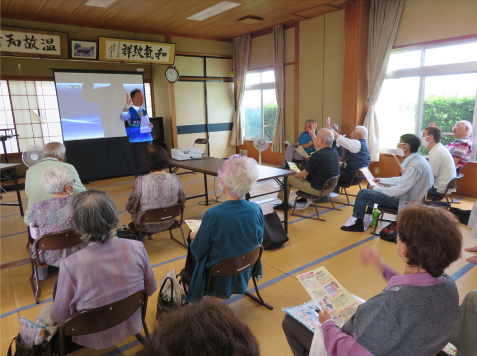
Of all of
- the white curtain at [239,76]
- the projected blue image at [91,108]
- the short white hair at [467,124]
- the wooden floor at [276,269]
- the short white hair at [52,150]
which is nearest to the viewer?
the wooden floor at [276,269]

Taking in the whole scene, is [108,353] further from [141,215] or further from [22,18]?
[22,18]

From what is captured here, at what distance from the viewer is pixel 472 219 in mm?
3098

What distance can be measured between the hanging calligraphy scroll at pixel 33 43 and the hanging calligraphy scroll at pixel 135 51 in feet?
2.25

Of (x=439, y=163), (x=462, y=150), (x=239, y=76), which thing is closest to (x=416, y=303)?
(x=439, y=163)

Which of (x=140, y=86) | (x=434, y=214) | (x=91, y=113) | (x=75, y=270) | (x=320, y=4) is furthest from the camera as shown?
(x=140, y=86)

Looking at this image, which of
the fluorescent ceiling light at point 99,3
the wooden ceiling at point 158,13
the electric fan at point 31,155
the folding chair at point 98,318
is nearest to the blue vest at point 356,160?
the wooden ceiling at point 158,13

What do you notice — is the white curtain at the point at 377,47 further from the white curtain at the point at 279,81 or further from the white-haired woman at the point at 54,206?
the white-haired woman at the point at 54,206

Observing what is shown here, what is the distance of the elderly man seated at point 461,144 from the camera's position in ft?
14.8

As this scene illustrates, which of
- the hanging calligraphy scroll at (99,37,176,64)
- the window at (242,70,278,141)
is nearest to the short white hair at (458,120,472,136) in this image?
the window at (242,70,278,141)

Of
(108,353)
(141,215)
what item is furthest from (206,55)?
(108,353)

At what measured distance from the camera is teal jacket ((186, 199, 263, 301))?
75.2 inches

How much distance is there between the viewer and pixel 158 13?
18.9 ft

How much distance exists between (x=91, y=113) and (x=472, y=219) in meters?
6.72

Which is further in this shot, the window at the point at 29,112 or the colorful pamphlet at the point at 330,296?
the window at the point at 29,112
